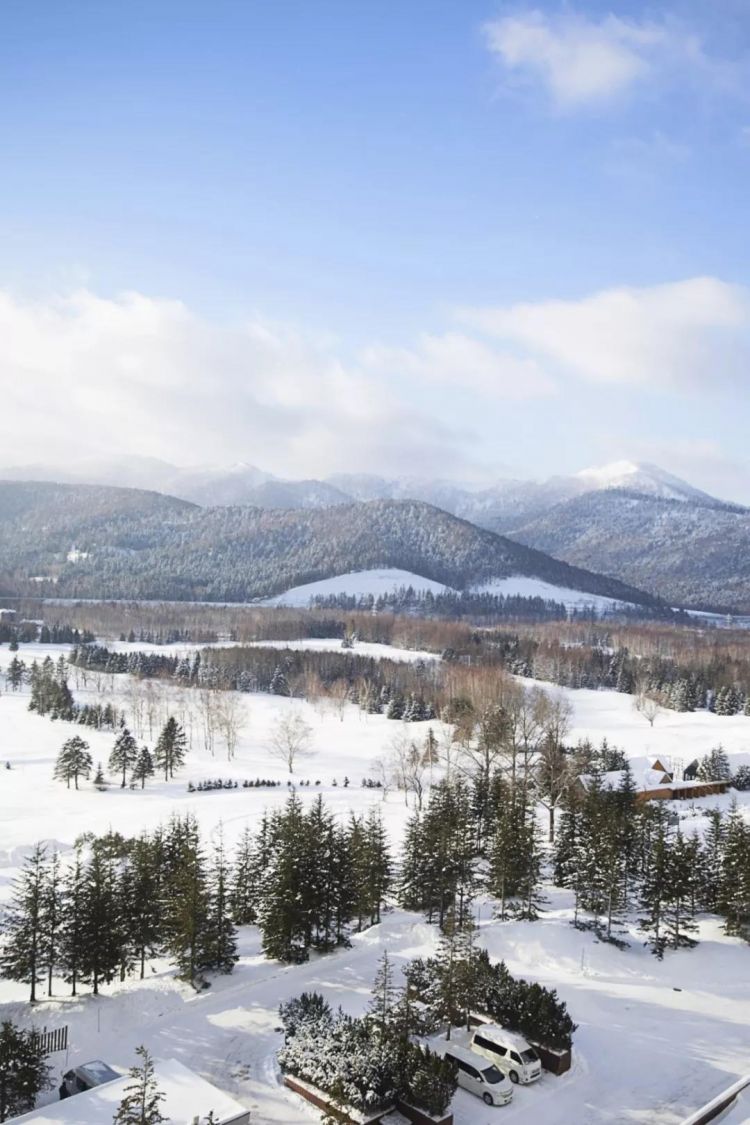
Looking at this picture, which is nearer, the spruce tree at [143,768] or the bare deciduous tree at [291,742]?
the spruce tree at [143,768]

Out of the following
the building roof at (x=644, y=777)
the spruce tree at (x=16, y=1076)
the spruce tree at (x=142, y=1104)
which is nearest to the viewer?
the spruce tree at (x=142, y=1104)

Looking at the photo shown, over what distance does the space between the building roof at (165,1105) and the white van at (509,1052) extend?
22.5ft

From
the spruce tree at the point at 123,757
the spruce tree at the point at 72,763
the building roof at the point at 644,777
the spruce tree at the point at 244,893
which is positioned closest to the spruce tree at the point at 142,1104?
the spruce tree at the point at 244,893

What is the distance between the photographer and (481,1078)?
57.5 ft

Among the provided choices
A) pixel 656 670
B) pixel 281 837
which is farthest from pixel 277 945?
pixel 656 670

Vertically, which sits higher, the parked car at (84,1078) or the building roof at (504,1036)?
the parked car at (84,1078)

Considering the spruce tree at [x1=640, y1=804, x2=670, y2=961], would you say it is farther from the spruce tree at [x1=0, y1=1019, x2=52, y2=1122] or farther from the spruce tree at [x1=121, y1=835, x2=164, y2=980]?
the spruce tree at [x1=0, y1=1019, x2=52, y2=1122]

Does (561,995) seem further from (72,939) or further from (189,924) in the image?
(72,939)

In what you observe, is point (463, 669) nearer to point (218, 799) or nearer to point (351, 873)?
point (218, 799)

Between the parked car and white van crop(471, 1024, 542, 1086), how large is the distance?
8.53 m

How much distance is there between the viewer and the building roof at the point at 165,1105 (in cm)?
1408

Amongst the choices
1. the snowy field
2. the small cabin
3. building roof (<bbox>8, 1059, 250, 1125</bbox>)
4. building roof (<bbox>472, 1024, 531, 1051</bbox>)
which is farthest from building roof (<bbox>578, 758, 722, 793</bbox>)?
building roof (<bbox>8, 1059, 250, 1125</bbox>)

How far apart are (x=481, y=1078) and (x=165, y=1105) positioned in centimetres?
710

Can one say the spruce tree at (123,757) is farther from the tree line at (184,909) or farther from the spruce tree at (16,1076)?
the spruce tree at (16,1076)
